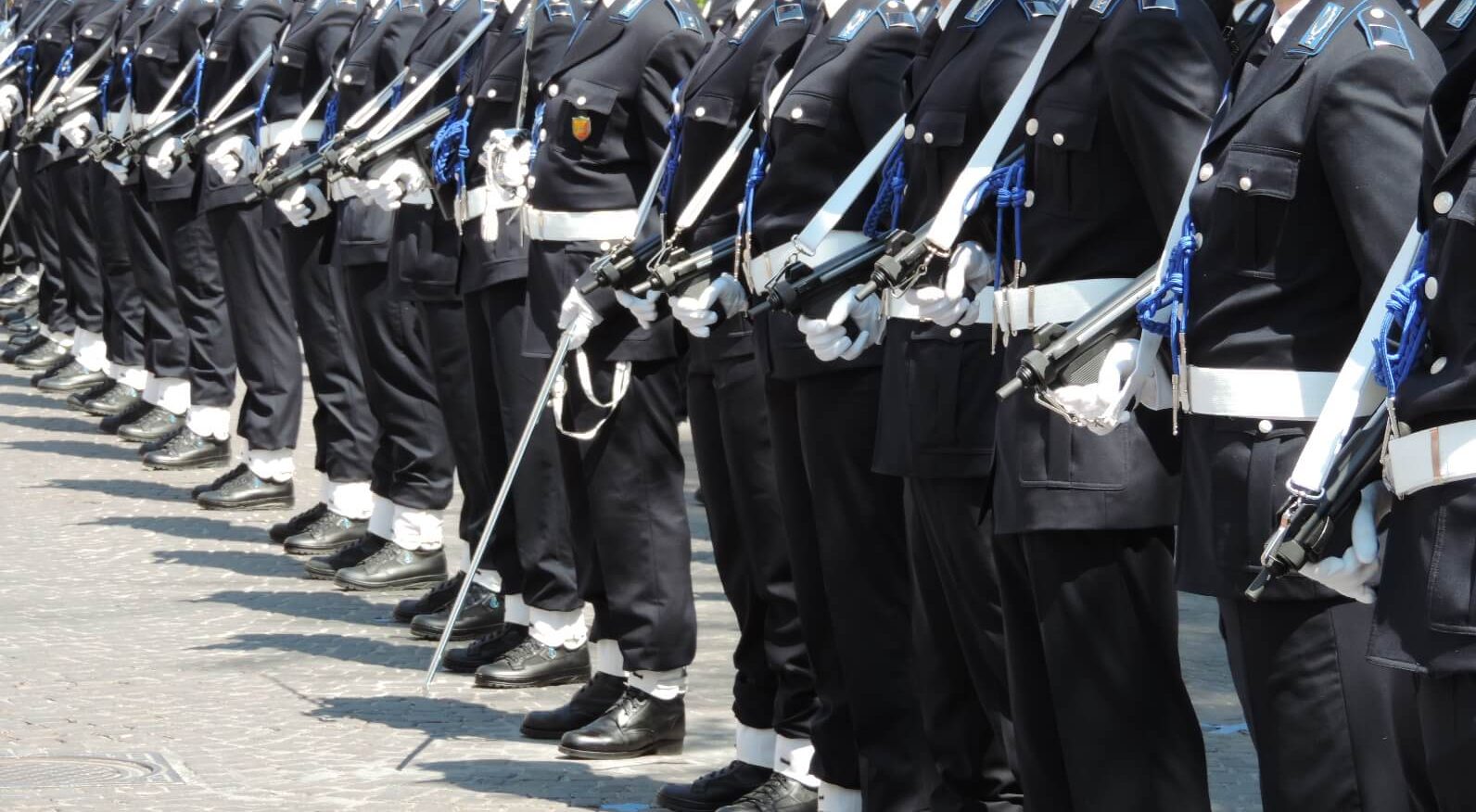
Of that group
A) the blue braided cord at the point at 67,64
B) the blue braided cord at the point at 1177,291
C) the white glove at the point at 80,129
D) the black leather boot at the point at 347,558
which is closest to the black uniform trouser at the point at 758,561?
the blue braided cord at the point at 1177,291

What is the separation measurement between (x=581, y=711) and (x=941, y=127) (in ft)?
8.34

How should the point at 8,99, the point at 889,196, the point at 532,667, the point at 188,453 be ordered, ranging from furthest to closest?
the point at 8,99, the point at 188,453, the point at 532,667, the point at 889,196

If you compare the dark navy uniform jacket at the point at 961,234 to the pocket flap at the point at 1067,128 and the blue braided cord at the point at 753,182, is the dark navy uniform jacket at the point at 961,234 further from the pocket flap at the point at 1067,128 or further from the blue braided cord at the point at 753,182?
the blue braided cord at the point at 753,182

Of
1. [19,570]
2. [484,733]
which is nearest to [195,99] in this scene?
[19,570]

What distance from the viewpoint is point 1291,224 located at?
138 inches

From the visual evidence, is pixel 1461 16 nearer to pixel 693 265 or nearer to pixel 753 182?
pixel 753 182

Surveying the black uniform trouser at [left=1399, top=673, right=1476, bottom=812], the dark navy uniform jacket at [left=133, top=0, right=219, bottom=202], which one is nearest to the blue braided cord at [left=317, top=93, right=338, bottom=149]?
the dark navy uniform jacket at [left=133, top=0, right=219, bottom=202]

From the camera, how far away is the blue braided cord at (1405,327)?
303cm

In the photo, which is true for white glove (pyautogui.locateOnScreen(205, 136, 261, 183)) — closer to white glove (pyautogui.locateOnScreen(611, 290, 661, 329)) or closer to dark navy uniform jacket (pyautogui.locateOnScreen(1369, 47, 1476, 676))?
white glove (pyautogui.locateOnScreen(611, 290, 661, 329))

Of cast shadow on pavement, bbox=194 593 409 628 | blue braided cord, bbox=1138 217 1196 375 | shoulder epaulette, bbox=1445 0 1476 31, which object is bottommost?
cast shadow on pavement, bbox=194 593 409 628

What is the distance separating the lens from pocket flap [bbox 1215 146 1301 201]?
349 centimetres

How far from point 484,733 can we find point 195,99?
16.9ft

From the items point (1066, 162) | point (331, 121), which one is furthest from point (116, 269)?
point (1066, 162)

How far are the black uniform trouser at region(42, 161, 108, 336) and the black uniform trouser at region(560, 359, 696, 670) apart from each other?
8.17 m
